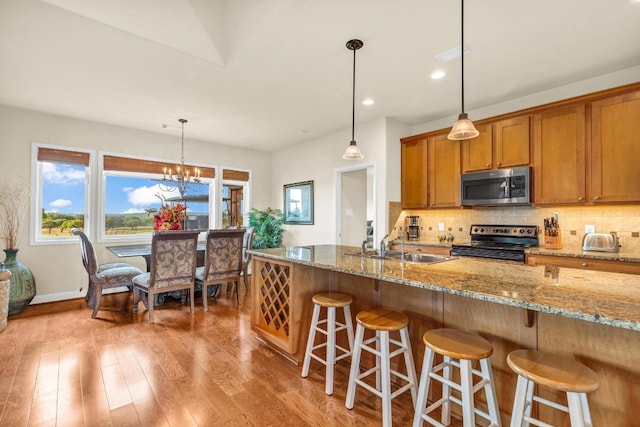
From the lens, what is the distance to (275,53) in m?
2.61

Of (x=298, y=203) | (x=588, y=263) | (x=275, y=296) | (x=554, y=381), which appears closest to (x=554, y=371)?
(x=554, y=381)

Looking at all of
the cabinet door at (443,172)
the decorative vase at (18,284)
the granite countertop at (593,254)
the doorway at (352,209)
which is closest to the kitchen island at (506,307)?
the granite countertop at (593,254)

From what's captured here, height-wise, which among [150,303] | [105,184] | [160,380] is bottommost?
[160,380]

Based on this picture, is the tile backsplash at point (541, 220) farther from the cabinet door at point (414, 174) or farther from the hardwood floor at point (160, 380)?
the hardwood floor at point (160, 380)

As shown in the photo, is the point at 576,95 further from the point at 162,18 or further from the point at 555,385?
the point at 162,18

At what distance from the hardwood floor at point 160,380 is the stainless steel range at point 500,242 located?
1949 mm

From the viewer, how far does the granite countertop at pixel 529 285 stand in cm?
106

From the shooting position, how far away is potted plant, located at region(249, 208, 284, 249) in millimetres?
5609

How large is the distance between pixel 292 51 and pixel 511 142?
2613mm

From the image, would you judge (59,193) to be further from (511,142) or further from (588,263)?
(588,263)

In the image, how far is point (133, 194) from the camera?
193 inches

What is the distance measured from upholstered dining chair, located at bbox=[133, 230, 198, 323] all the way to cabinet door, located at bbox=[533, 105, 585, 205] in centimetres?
387

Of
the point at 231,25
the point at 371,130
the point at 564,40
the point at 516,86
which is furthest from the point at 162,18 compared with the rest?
the point at 516,86

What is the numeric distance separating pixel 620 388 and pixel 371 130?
368 cm
